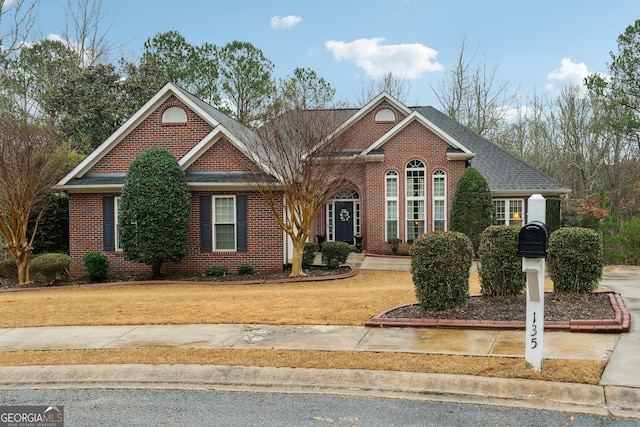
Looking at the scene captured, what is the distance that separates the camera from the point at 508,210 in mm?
23641

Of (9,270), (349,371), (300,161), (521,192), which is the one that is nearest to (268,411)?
(349,371)

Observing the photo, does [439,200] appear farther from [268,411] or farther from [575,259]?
[268,411]

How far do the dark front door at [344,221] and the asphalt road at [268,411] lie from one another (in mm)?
18722

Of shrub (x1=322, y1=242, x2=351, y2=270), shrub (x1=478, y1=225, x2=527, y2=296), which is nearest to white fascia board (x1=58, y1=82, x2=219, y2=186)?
shrub (x1=322, y1=242, x2=351, y2=270)

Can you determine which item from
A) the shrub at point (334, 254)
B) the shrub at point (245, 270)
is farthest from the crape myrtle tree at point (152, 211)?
the shrub at point (334, 254)

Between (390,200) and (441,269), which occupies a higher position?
(390,200)

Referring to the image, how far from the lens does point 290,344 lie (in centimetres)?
750

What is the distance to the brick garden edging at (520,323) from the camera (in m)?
7.50

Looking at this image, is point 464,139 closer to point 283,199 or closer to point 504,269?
point 283,199

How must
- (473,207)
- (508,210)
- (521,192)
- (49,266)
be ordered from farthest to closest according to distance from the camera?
(508,210) < (521,192) < (473,207) < (49,266)

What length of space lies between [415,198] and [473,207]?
8.21 feet

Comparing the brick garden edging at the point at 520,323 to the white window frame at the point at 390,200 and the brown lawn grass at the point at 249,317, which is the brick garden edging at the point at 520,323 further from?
the white window frame at the point at 390,200

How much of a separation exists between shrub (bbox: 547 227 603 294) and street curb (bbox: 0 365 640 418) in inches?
165

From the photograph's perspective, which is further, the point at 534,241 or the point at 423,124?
the point at 423,124
